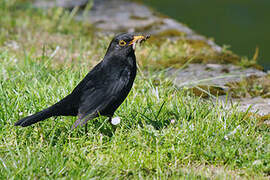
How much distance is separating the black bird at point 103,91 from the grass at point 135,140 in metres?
0.14

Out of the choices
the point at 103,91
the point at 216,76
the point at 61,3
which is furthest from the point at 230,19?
the point at 103,91

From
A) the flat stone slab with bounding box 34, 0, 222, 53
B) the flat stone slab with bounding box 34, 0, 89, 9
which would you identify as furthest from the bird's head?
the flat stone slab with bounding box 34, 0, 89, 9

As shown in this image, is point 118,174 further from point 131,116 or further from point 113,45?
point 113,45

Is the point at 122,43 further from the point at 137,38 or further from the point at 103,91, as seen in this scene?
the point at 103,91

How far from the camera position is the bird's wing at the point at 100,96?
12.4 ft

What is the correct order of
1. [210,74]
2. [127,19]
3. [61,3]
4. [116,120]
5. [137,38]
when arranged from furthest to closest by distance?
[61,3] → [127,19] → [210,74] → [137,38] → [116,120]

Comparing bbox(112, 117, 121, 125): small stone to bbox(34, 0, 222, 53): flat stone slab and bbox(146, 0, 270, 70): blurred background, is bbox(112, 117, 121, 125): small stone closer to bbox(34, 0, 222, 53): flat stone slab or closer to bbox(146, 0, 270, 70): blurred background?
bbox(34, 0, 222, 53): flat stone slab

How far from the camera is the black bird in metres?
3.74

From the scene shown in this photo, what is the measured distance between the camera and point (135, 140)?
3.62 meters

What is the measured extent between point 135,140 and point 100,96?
1.58 feet

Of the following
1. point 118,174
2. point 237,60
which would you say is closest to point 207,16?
point 237,60

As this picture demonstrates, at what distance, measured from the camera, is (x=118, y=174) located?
3199mm

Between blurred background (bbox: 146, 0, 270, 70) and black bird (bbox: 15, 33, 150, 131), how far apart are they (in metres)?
6.63

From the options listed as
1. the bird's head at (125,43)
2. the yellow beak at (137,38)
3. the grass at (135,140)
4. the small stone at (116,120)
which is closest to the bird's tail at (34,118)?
the grass at (135,140)
